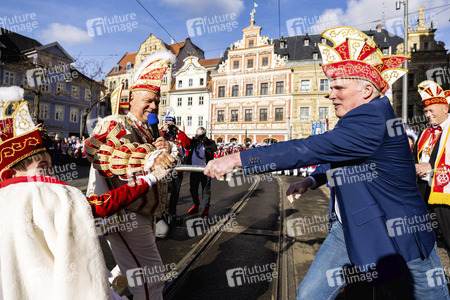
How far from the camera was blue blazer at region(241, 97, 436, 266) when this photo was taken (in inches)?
59.1

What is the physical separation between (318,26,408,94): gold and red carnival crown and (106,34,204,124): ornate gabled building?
36.9m

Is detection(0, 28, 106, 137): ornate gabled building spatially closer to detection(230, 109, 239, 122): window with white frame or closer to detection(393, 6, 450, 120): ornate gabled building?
detection(230, 109, 239, 122): window with white frame

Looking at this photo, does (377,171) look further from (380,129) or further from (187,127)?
(187,127)

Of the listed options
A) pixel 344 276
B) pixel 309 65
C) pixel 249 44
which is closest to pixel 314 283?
pixel 344 276

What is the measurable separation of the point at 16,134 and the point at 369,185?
7.07 ft

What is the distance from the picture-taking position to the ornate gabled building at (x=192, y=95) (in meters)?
36.1

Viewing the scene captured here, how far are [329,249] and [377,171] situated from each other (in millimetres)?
709

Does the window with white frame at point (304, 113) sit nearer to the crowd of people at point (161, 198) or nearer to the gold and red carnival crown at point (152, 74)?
the crowd of people at point (161, 198)

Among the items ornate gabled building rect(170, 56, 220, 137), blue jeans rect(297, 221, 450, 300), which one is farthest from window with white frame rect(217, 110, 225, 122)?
blue jeans rect(297, 221, 450, 300)

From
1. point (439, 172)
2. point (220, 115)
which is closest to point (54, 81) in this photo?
point (220, 115)

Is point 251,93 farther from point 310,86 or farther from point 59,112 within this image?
point 59,112

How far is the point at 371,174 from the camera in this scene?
1647 millimetres

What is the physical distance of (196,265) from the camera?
354 centimetres

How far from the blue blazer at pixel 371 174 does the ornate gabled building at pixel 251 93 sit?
2969 centimetres
